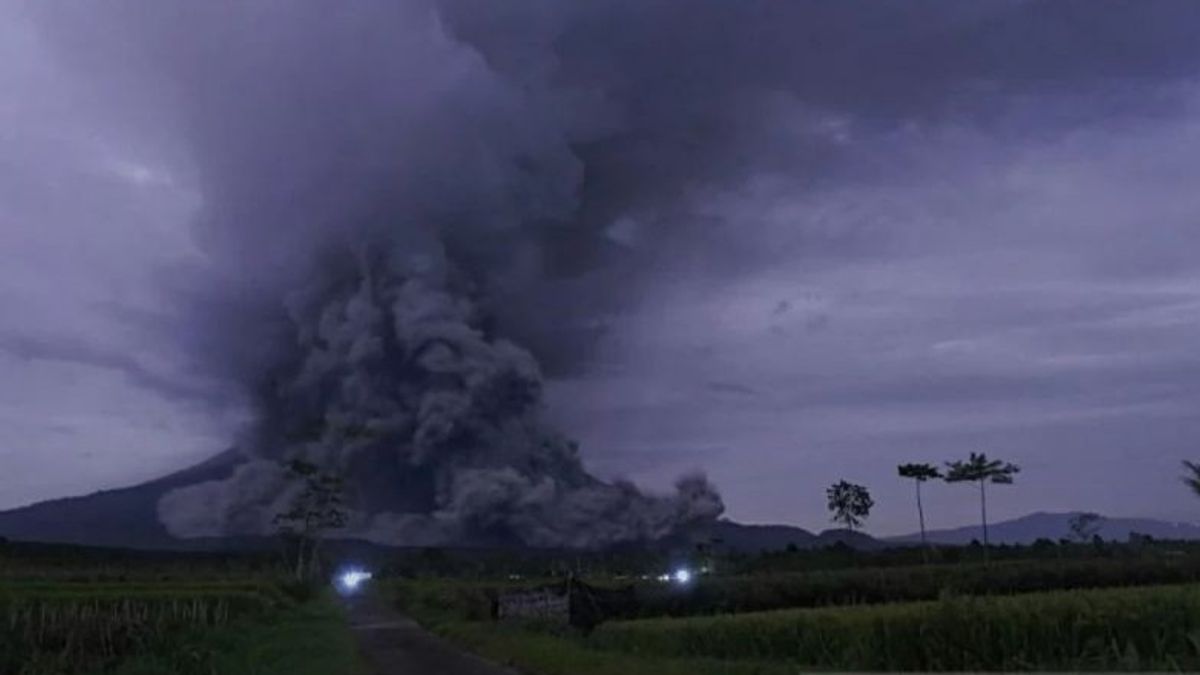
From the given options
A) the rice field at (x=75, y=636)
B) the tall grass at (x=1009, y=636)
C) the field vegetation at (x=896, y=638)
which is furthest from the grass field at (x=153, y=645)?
the tall grass at (x=1009, y=636)

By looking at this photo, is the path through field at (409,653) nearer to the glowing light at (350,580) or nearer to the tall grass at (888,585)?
the tall grass at (888,585)

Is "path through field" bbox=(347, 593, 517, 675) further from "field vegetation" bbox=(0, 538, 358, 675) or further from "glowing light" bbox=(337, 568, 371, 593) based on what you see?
"glowing light" bbox=(337, 568, 371, 593)

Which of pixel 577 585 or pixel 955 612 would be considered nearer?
pixel 955 612

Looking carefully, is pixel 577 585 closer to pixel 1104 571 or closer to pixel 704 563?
pixel 1104 571

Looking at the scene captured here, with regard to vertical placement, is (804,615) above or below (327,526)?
below

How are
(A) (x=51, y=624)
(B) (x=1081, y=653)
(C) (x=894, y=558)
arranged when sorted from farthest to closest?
1. (C) (x=894, y=558)
2. (A) (x=51, y=624)
3. (B) (x=1081, y=653)

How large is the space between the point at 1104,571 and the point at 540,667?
40.4 m

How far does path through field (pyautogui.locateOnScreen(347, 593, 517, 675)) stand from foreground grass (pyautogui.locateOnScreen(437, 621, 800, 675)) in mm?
513

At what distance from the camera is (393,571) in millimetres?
165000

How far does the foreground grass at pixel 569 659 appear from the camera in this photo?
21734mm

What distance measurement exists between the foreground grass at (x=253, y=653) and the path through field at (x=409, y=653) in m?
0.54

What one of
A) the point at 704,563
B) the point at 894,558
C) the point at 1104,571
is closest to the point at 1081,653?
the point at 1104,571

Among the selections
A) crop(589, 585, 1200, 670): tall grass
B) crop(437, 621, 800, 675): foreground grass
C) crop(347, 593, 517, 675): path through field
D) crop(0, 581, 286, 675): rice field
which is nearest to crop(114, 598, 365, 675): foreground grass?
crop(347, 593, 517, 675): path through field

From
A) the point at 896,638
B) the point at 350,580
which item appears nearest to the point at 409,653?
the point at 896,638
